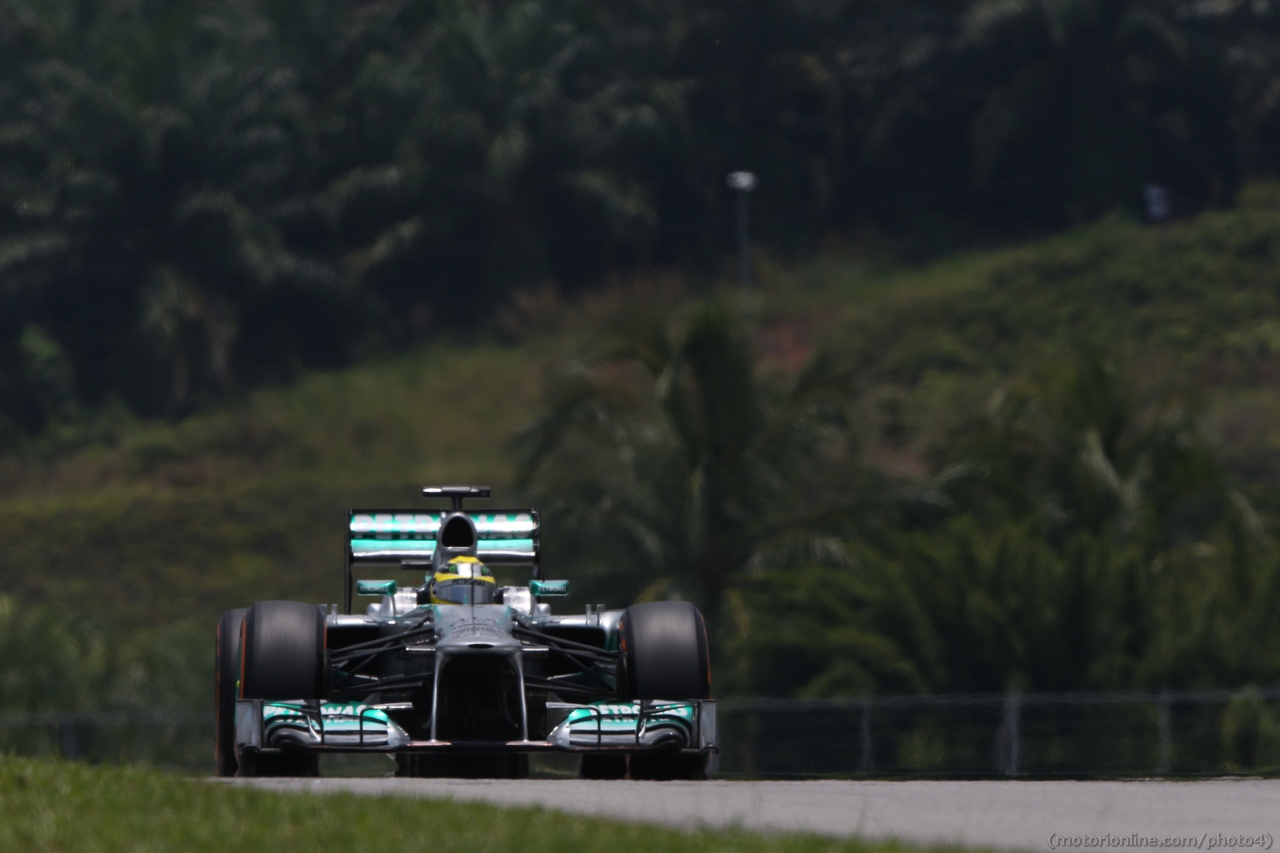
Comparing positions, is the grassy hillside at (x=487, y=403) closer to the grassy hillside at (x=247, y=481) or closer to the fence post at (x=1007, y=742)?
the grassy hillside at (x=247, y=481)

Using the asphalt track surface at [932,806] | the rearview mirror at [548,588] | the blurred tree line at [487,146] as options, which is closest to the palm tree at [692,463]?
the rearview mirror at [548,588]

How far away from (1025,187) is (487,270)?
48.9 ft

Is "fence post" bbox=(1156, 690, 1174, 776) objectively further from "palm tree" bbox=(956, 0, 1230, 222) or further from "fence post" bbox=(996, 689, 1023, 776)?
"palm tree" bbox=(956, 0, 1230, 222)

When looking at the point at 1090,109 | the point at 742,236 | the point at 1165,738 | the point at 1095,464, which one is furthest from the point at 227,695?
the point at 1090,109

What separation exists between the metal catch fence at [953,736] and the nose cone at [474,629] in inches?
321

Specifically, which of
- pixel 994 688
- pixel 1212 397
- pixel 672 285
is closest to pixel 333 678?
pixel 994 688

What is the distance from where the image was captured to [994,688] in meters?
23.6

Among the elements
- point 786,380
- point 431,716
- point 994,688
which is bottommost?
point 994,688

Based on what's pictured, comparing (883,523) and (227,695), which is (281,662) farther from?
(883,523)

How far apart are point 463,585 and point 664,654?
1.23 meters

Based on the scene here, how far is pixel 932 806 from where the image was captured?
27.4ft

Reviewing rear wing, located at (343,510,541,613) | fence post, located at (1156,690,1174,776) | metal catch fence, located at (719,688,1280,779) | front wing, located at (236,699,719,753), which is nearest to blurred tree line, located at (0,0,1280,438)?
metal catch fence, located at (719,688,1280,779)

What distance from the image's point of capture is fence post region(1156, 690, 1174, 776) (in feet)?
64.0

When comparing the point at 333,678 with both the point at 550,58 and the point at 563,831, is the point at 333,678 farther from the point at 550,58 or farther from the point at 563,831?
the point at 550,58
